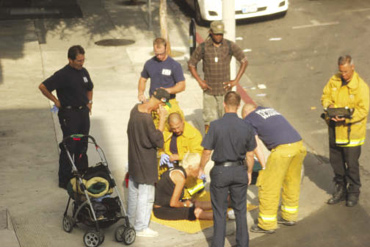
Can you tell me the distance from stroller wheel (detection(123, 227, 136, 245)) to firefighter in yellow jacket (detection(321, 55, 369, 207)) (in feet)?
10.1

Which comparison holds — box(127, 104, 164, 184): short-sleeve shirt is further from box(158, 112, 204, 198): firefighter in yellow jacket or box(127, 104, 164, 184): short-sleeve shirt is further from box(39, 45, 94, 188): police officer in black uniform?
box(39, 45, 94, 188): police officer in black uniform

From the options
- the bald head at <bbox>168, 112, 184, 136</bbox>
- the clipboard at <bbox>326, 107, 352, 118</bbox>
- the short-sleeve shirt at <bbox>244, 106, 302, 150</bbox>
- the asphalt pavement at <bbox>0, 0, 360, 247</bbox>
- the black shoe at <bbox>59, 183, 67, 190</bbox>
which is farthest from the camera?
the black shoe at <bbox>59, 183, 67, 190</bbox>

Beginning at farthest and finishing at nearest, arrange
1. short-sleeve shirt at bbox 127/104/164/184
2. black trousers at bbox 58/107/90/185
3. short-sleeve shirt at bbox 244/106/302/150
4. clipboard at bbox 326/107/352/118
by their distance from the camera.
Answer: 1. black trousers at bbox 58/107/90/185
2. clipboard at bbox 326/107/352/118
3. short-sleeve shirt at bbox 244/106/302/150
4. short-sleeve shirt at bbox 127/104/164/184

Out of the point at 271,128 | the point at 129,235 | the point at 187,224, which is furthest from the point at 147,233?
the point at 271,128

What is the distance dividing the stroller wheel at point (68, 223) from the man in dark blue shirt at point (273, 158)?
8.33ft

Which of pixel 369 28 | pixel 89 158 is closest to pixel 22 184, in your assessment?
pixel 89 158

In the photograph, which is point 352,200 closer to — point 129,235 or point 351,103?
point 351,103

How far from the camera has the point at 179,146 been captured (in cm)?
1137

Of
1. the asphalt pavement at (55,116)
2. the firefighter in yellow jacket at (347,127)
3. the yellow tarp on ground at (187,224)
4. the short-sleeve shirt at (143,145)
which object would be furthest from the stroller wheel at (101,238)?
the firefighter in yellow jacket at (347,127)

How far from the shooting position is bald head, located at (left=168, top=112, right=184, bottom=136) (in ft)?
36.4

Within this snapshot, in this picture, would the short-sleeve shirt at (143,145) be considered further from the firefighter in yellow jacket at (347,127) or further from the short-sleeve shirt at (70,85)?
the firefighter in yellow jacket at (347,127)

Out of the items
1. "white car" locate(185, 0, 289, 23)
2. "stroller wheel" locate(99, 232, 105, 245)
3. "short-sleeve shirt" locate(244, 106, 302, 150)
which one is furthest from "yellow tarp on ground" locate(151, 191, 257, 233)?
"white car" locate(185, 0, 289, 23)

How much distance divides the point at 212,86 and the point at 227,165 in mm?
3785

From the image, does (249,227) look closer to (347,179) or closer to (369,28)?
(347,179)
